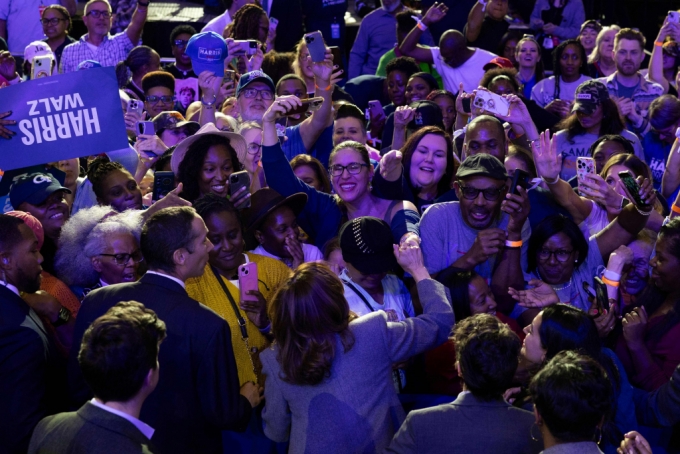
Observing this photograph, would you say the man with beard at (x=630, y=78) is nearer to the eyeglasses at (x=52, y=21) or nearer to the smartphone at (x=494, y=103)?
the smartphone at (x=494, y=103)

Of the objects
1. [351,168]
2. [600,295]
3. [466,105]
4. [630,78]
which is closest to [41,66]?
[351,168]

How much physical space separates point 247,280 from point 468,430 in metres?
1.40

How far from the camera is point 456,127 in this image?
6891 millimetres

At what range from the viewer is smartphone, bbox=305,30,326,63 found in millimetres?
5844

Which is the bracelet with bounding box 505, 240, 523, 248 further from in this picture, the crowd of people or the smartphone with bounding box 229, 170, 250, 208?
the smartphone with bounding box 229, 170, 250, 208

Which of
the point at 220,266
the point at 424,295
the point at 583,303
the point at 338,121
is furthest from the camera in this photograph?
the point at 338,121

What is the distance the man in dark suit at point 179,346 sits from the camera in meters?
3.28

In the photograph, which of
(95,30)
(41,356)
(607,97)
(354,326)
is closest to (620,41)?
(607,97)

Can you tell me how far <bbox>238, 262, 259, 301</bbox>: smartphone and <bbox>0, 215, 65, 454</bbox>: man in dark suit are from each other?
90cm

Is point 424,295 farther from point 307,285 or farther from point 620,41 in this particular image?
point 620,41

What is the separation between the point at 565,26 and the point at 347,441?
8.01 m

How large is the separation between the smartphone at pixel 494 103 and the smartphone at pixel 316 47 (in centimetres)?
116

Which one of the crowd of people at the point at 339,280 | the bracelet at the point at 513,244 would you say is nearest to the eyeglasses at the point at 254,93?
the crowd of people at the point at 339,280

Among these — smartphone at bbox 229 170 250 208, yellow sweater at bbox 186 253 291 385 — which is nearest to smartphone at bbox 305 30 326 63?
smartphone at bbox 229 170 250 208
